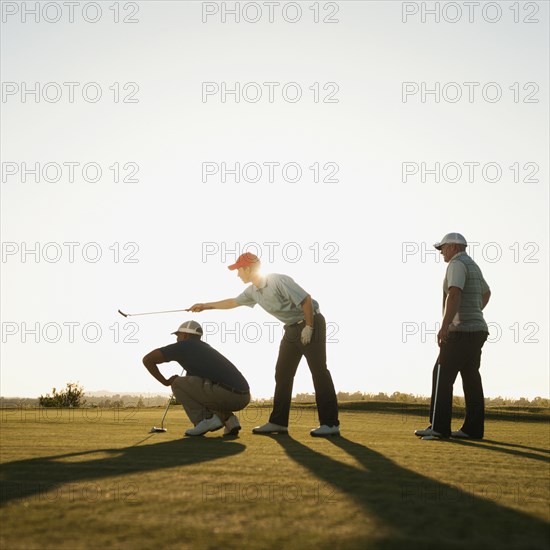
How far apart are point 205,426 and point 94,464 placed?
3.32 meters

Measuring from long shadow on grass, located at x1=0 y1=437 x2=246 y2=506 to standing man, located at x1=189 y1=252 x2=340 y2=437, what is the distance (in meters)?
2.06

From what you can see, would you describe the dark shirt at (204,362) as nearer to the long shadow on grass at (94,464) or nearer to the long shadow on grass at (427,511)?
the long shadow on grass at (94,464)

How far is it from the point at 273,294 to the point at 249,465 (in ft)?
12.8

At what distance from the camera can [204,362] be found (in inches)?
336

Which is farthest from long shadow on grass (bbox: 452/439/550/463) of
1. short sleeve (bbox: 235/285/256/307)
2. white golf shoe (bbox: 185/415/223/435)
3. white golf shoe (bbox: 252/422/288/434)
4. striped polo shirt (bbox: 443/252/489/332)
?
short sleeve (bbox: 235/285/256/307)

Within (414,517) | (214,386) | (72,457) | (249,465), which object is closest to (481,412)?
(214,386)

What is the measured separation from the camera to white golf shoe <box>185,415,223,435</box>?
8.49m

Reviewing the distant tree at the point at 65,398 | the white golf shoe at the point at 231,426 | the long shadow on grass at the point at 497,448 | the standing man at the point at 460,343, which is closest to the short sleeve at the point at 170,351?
the white golf shoe at the point at 231,426

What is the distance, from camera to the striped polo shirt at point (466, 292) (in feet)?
28.8

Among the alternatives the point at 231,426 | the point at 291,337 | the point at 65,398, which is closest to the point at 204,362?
the point at 231,426

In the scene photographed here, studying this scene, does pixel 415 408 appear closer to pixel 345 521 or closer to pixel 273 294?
pixel 273 294

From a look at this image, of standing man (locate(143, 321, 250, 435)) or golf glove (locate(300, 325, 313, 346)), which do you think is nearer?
standing man (locate(143, 321, 250, 435))

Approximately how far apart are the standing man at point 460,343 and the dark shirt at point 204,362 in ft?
7.46

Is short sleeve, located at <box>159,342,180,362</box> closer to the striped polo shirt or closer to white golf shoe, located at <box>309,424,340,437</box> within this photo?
white golf shoe, located at <box>309,424,340,437</box>
